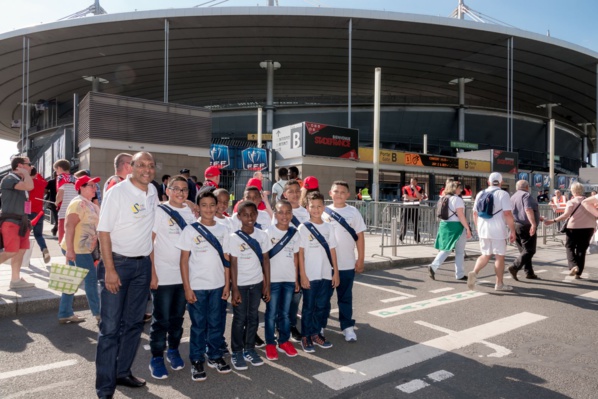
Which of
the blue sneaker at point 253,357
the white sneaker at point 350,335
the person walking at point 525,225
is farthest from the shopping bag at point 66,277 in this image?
the person walking at point 525,225

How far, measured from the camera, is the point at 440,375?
352 cm

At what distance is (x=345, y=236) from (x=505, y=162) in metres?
27.2

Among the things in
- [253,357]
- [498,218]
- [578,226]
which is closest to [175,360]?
[253,357]

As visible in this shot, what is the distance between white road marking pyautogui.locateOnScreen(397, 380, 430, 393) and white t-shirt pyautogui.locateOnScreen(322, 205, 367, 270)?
1.29m

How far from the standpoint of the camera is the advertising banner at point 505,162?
89.2ft

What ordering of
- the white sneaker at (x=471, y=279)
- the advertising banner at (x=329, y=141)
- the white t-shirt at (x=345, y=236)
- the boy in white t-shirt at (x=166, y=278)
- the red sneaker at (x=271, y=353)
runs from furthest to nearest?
the advertising banner at (x=329, y=141) < the white sneaker at (x=471, y=279) < the white t-shirt at (x=345, y=236) < the red sneaker at (x=271, y=353) < the boy in white t-shirt at (x=166, y=278)

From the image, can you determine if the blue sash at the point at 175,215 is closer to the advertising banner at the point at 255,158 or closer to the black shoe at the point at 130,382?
the black shoe at the point at 130,382

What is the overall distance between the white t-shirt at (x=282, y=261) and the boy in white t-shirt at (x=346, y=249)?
0.58 metres

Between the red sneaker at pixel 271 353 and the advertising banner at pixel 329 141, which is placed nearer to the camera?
the red sneaker at pixel 271 353

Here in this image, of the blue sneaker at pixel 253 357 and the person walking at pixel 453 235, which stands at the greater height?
the person walking at pixel 453 235

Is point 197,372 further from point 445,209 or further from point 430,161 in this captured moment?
point 430,161

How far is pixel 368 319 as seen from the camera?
517 cm

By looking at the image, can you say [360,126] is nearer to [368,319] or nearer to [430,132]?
[430,132]

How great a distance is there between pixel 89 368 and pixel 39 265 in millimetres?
5137
